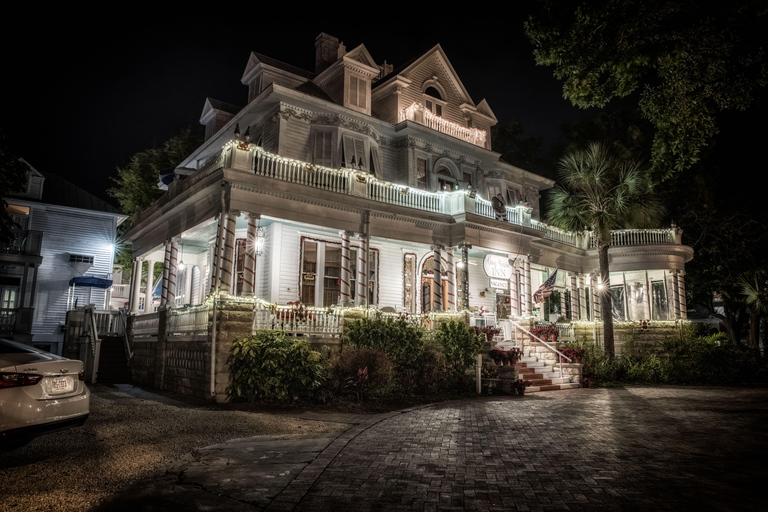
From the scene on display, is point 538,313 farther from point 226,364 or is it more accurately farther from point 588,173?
point 226,364

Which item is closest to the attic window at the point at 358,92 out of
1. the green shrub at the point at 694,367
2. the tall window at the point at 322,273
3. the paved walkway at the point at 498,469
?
the tall window at the point at 322,273

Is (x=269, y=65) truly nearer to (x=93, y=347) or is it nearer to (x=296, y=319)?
(x=296, y=319)

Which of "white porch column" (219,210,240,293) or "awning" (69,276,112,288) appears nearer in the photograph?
"white porch column" (219,210,240,293)

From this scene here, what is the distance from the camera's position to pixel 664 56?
9.18 m

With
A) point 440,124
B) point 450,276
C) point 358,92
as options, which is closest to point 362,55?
point 358,92

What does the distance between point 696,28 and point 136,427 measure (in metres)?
12.0

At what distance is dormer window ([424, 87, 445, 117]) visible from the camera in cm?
2382

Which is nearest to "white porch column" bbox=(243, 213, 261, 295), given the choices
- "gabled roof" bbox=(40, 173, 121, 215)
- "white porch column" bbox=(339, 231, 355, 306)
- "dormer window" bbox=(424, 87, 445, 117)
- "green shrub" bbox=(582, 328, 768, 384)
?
"white porch column" bbox=(339, 231, 355, 306)

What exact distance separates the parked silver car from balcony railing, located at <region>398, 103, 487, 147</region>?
18.1 m

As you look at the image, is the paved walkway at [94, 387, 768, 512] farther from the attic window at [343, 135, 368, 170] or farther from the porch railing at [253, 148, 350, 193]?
the attic window at [343, 135, 368, 170]

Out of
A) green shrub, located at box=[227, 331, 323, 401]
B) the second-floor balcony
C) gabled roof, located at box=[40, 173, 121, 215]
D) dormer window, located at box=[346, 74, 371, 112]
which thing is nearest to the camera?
green shrub, located at box=[227, 331, 323, 401]

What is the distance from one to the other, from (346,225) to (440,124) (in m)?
8.81

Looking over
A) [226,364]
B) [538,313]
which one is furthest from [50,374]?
[538,313]

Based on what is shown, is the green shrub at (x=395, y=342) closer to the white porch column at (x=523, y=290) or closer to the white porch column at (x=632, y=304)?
the white porch column at (x=523, y=290)
